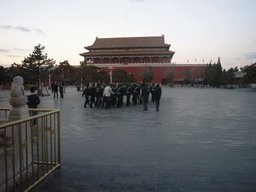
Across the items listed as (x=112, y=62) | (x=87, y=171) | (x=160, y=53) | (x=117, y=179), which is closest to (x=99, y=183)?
(x=117, y=179)

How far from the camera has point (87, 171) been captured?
3.96 m

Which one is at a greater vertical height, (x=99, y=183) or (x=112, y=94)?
(x=112, y=94)

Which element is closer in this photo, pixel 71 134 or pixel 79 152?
pixel 79 152

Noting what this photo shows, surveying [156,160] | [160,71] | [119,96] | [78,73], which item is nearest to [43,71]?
[78,73]

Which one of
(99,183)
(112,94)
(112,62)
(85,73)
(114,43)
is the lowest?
(99,183)

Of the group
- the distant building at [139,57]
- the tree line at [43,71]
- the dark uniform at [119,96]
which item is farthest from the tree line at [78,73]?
the dark uniform at [119,96]

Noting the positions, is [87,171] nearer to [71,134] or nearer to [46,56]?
[71,134]

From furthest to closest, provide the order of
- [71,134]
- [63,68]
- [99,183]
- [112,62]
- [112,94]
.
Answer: [112,62], [63,68], [112,94], [71,134], [99,183]

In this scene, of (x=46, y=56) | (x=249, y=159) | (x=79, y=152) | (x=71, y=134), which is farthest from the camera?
(x=46, y=56)

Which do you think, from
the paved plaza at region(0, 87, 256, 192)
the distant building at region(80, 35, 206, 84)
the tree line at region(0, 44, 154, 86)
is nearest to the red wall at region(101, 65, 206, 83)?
the distant building at region(80, 35, 206, 84)

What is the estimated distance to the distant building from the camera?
59344mm

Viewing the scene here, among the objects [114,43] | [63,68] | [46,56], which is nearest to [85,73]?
[63,68]

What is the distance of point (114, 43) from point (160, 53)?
1339 centimetres

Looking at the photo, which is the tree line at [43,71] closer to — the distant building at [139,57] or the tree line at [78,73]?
the tree line at [78,73]
